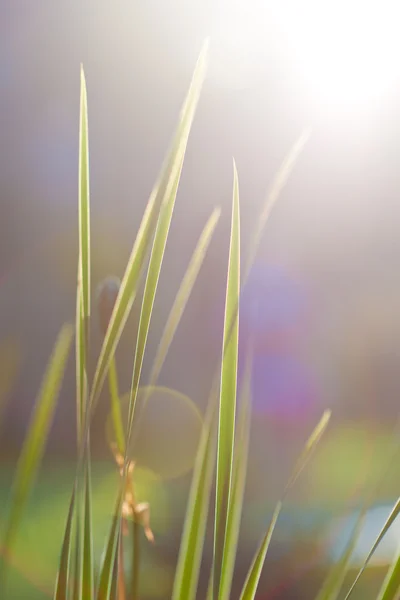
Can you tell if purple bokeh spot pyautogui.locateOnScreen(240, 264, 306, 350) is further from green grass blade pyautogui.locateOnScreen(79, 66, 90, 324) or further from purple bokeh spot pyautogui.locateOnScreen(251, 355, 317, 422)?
green grass blade pyautogui.locateOnScreen(79, 66, 90, 324)

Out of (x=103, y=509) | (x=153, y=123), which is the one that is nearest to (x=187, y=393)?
(x=103, y=509)

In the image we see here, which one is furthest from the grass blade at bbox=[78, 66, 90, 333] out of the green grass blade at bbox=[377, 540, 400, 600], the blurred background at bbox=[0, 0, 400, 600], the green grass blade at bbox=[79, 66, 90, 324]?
the blurred background at bbox=[0, 0, 400, 600]

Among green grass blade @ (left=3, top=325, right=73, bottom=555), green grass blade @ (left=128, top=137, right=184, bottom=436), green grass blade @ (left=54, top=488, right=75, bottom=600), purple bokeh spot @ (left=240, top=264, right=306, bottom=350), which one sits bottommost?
green grass blade @ (left=54, top=488, right=75, bottom=600)

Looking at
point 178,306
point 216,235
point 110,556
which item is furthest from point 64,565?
point 216,235

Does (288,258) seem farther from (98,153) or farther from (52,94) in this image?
(52,94)

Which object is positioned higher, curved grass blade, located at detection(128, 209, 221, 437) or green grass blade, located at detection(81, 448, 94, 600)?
curved grass blade, located at detection(128, 209, 221, 437)

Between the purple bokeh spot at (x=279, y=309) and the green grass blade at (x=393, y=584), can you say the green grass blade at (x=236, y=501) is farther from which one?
the purple bokeh spot at (x=279, y=309)

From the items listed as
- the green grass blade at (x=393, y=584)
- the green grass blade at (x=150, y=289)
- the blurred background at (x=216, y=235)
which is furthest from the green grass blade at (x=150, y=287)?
the blurred background at (x=216, y=235)

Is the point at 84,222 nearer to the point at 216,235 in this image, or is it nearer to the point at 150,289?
the point at 150,289
